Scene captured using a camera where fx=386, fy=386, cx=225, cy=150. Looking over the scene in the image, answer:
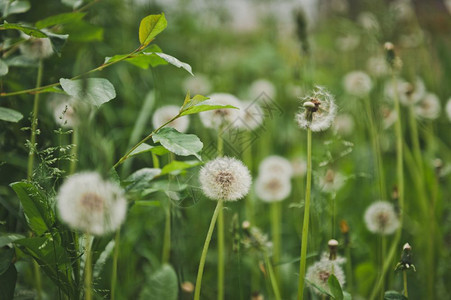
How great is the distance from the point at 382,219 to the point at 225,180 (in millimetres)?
485

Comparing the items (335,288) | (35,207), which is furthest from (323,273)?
(35,207)

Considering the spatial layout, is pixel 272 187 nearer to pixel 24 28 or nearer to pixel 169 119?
pixel 169 119

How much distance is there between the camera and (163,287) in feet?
2.39

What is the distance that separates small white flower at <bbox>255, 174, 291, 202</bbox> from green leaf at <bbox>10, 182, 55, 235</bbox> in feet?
1.79

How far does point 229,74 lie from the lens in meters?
2.14

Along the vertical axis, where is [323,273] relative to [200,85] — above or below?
below

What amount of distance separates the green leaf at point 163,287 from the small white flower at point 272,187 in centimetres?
34

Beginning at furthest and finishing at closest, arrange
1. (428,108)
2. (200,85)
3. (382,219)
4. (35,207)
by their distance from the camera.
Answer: (200,85)
(428,108)
(382,219)
(35,207)

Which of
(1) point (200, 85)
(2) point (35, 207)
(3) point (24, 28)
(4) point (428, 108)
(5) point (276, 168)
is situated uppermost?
(1) point (200, 85)

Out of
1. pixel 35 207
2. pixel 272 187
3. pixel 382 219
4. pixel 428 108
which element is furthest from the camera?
pixel 428 108

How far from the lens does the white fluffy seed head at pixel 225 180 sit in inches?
22.4

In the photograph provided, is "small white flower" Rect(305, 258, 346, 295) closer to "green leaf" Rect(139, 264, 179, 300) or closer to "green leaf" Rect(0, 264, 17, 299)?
"green leaf" Rect(139, 264, 179, 300)

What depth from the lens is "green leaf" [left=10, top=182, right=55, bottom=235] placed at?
1.83 feet

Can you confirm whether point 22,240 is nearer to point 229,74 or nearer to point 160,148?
point 160,148
